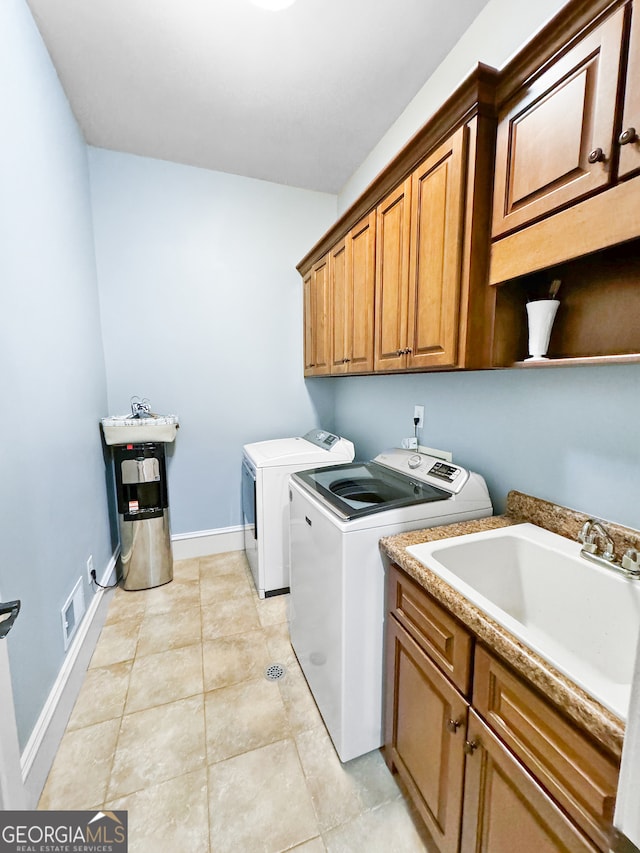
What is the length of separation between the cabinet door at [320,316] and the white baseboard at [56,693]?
6.26 ft

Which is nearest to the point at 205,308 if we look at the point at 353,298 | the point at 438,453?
the point at 353,298

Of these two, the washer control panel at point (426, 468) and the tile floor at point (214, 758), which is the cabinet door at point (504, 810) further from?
the washer control panel at point (426, 468)

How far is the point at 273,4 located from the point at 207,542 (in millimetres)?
3061

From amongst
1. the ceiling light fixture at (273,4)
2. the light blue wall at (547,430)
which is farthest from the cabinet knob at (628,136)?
the ceiling light fixture at (273,4)

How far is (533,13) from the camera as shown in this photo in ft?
3.95

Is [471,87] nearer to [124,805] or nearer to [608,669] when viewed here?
[608,669]

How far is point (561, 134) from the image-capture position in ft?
2.91

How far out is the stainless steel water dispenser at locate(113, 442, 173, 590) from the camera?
2279 millimetres

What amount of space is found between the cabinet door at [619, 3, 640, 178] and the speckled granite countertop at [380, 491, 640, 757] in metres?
0.92

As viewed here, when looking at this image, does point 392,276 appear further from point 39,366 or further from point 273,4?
point 39,366

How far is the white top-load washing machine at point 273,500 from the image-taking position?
219 centimetres

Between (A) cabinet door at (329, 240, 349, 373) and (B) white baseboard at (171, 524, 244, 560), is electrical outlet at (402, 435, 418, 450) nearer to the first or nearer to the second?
(A) cabinet door at (329, 240, 349, 373)

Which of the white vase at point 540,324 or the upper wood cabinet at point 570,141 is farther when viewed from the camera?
the white vase at point 540,324

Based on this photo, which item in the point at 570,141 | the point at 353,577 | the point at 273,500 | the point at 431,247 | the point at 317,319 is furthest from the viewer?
the point at 317,319
